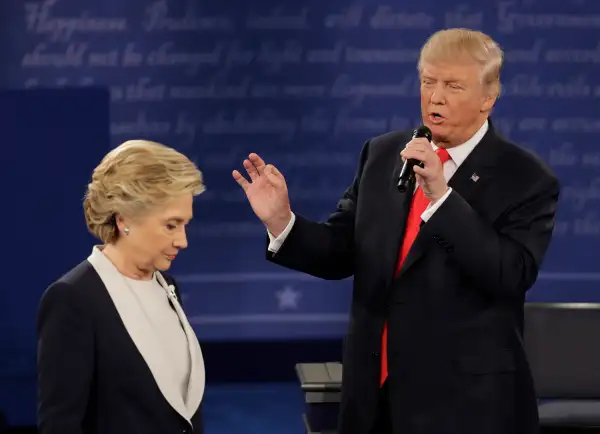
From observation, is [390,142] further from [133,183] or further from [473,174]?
[133,183]

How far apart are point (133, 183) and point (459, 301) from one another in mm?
880

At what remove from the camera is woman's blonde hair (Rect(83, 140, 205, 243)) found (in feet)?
6.27

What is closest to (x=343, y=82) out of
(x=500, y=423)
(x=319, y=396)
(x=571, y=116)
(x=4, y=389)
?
(x=571, y=116)

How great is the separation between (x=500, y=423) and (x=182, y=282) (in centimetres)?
257

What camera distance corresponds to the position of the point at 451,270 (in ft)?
7.77

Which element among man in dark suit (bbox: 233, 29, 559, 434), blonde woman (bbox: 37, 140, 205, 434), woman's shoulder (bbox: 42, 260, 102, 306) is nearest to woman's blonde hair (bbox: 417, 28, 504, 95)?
man in dark suit (bbox: 233, 29, 559, 434)

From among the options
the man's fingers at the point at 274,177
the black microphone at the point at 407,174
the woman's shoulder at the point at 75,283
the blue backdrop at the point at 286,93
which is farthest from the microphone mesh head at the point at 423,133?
the blue backdrop at the point at 286,93

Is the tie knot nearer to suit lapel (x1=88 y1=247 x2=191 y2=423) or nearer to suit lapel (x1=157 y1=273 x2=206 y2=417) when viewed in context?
suit lapel (x1=157 y1=273 x2=206 y2=417)

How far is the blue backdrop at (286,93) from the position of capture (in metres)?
4.62

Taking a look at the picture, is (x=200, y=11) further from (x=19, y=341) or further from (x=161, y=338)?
(x=161, y=338)

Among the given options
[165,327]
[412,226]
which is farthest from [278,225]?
[165,327]

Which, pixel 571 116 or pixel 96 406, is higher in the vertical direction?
pixel 571 116

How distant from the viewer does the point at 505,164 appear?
2459 mm

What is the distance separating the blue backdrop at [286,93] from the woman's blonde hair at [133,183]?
2.64 m
